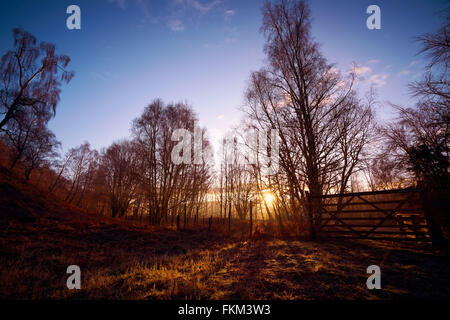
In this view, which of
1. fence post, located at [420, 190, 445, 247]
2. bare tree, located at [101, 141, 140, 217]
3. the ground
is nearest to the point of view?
the ground

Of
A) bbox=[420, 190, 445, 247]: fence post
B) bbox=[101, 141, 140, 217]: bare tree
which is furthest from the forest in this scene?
bbox=[101, 141, 140, 217]: bare tree

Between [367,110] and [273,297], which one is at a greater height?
[367,110]

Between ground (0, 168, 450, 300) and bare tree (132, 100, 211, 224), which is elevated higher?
bare tree (132, 100, 211, 224)

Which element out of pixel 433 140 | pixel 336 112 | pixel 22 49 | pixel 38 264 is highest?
pixel 22 49

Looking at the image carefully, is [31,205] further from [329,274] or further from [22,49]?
[329,274]

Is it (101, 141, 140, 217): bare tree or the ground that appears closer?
the ground

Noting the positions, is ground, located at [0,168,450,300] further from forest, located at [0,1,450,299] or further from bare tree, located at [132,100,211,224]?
bare tree, located at [132,100,211,224]

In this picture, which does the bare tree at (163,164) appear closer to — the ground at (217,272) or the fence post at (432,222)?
the ground at (217,272)

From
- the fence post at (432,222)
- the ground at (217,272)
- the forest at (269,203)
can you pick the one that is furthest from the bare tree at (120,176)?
the fence post at (432,222)

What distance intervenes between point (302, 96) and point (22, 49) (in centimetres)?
2175

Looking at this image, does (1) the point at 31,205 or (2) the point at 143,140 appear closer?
(1) the point at 31,205

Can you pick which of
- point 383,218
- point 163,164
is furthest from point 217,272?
point 163,164

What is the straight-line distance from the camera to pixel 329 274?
388cm
